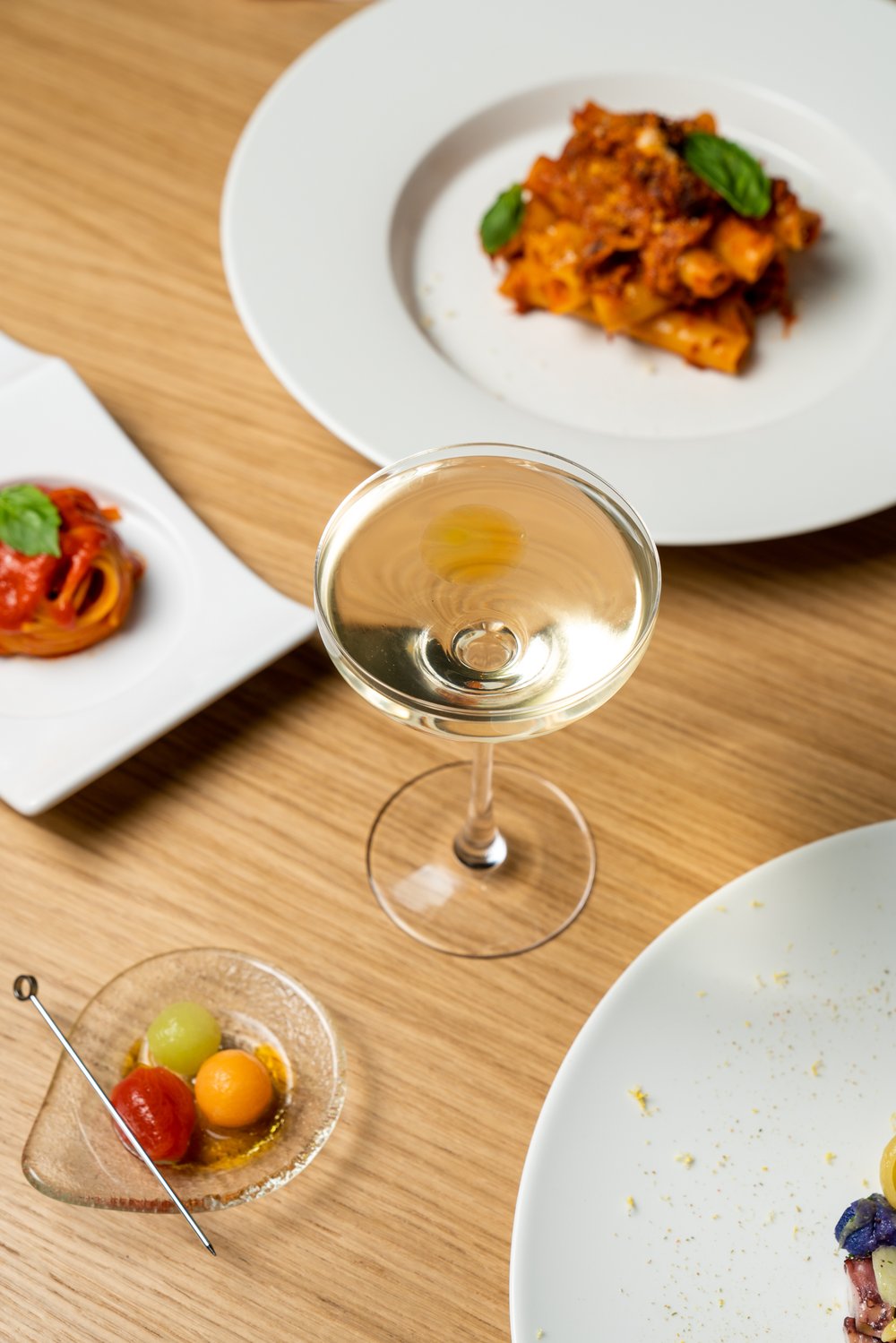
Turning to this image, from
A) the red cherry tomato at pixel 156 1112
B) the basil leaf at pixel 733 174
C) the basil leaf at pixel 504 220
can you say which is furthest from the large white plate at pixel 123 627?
the basil leaf at pixel 733 174

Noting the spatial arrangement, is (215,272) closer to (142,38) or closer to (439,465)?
(142,38)

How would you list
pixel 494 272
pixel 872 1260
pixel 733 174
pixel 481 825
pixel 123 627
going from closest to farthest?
1. pixel 872 1260
2. pixel 481 825
3. pixel 123 627
4. pixel 733 174
5. pixel 494 272

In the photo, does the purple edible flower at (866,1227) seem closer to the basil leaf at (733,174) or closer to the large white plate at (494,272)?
the large white plate at (494,272)

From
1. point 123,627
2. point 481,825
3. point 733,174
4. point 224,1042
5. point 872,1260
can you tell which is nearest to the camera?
point 872,1260

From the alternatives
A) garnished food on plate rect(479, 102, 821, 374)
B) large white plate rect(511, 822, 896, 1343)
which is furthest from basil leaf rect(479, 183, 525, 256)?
large white plate rect(511, 822, 896, 1343)

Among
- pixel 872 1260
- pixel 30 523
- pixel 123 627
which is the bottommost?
pixel 872 1260

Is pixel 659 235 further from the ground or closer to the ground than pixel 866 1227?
further from the ground

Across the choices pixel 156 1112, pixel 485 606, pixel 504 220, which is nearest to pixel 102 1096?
pixel 156 1112

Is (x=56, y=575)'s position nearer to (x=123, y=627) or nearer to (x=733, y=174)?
(x=123, y=627)
